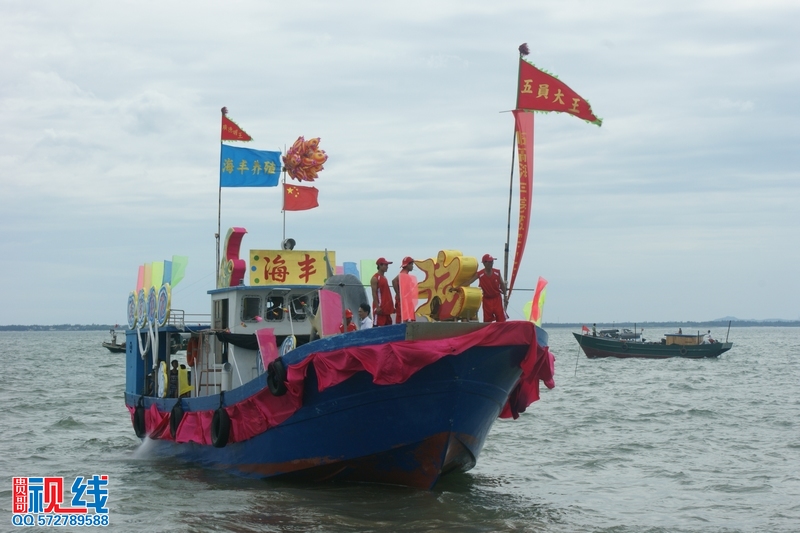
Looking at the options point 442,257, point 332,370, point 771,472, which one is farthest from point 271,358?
point 771,472

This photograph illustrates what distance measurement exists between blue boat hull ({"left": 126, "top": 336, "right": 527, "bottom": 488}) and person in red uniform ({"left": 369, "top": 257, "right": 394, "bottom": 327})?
111 centimetres

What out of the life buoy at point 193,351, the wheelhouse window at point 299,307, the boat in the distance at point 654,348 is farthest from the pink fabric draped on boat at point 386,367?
the boat in the distance at point 654,348

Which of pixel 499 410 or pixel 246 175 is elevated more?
pixel 246 175

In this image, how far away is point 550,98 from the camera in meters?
15.1

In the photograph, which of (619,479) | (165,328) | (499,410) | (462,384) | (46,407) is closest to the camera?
(462,384)

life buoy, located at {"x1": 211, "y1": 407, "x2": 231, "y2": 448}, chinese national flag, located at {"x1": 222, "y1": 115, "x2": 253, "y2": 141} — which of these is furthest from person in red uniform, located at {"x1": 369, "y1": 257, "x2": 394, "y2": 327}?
chinese national flag, located at {"x1": 222, "y1": 115, "x2": 253, "y2": 141}

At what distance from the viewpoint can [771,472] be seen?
758 inches

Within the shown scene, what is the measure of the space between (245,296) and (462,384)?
5975mm

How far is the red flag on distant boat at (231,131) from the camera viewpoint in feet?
73.7

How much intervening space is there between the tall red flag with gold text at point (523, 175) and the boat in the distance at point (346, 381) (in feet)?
2.80

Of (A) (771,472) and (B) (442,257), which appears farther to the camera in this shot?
(A) (771,472)

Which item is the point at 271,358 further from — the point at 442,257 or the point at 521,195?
the point at 521,195

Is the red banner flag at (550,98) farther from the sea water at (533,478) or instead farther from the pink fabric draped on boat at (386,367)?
the sea water at (533,478)

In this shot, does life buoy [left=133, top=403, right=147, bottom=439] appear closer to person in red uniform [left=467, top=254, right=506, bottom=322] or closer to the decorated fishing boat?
the decorated fishing boat
